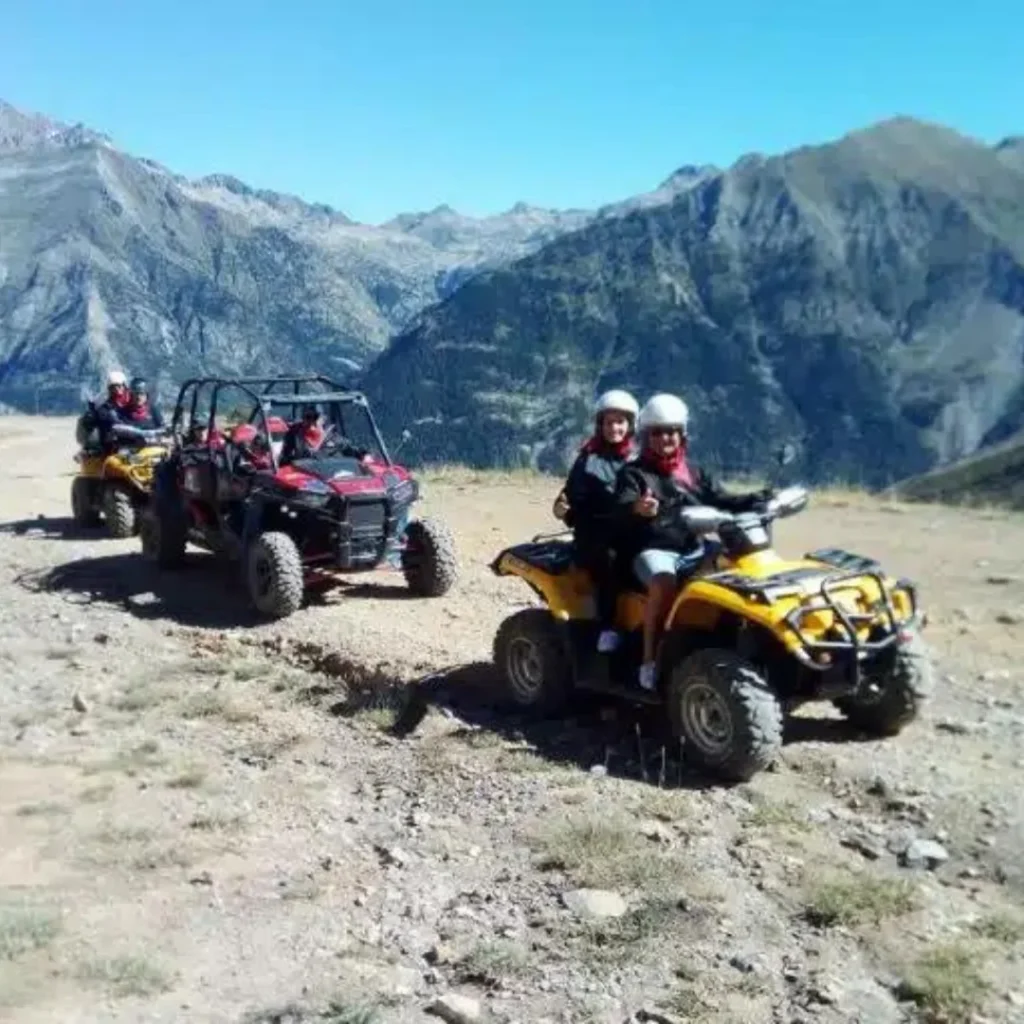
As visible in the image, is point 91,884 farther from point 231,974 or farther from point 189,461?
point 189,461

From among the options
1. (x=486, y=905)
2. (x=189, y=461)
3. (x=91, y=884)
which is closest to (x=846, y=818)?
(x=486, y=905)

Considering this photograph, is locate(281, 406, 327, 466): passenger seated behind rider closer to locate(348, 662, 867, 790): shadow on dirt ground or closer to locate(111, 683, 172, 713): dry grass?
locate(111, 683, 172, 713): dry grass

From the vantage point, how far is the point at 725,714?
6906mm

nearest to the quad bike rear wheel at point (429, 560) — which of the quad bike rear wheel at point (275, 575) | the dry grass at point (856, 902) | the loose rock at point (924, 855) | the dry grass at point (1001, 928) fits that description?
the quad bike rear wheel at point (275, 575)

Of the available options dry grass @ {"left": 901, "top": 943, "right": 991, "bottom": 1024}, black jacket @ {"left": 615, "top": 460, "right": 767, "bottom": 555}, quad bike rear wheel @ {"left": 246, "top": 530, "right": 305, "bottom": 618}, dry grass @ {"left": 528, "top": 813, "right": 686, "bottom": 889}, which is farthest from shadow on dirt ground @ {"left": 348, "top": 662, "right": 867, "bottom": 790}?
quad bike rear wheel @ {"left": 246, "top": 530, "right": 305, "bottom": 618}

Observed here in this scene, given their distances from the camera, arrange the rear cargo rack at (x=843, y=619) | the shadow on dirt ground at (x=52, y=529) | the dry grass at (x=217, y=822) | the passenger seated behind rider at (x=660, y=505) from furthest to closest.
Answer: the shadow on dirt ground at (x=52, y=529) < the passenger seated behind rider at (x=660, y=505) < the rear cargo rack at (x=843, y=619) < the dry grass at (x=217, y=822)

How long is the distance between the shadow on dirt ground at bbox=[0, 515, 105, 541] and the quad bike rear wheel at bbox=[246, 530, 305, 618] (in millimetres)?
5304

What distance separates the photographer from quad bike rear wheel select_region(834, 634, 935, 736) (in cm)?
A: 744

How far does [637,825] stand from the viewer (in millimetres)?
6473

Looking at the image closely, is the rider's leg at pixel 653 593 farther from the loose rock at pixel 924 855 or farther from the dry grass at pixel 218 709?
the dry grass at pixel 218 709

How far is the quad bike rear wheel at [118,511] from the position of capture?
51.7ft

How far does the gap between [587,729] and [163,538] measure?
22.6 ft

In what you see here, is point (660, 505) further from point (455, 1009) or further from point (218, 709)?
point (455, 1009)

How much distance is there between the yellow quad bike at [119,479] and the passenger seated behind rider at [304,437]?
3239 millimetres
